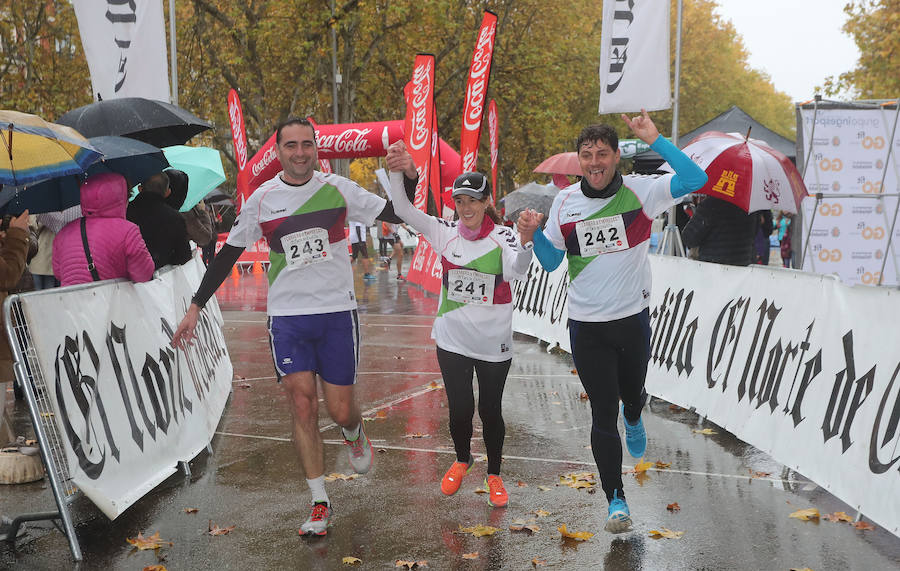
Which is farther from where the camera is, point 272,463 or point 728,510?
point 272,463

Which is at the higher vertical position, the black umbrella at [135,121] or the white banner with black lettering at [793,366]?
the black umbrella at [135,121]

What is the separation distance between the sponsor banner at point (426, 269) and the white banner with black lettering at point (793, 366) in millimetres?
9959

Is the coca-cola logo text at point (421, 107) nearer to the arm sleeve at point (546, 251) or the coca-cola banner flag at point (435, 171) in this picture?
the coca-cola banner flag at point (435, 171)

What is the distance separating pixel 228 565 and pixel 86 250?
7.79 feet

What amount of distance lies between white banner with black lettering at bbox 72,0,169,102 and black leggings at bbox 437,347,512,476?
6379 millimetres

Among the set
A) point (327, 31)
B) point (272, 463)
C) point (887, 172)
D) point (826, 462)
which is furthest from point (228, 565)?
point (327, 31)

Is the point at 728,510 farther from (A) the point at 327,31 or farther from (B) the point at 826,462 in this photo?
(A) the point at 327,31

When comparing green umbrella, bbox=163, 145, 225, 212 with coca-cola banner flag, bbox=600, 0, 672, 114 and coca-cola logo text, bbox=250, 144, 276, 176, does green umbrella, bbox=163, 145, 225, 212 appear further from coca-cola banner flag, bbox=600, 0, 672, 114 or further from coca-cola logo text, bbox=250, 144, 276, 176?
coca-cola logo text, bbox=250, 144, 276, 176

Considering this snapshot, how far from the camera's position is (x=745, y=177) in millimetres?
9148

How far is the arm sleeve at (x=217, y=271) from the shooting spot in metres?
5.80

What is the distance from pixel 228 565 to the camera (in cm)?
499

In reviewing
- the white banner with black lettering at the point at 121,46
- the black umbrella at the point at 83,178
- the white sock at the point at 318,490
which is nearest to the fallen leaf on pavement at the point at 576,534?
the white sock at the point at 318,490

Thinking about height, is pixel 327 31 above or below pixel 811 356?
above

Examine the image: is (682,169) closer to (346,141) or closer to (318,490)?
(318,490)
